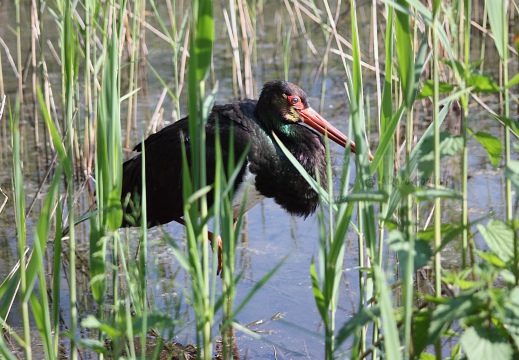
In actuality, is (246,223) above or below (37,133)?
below

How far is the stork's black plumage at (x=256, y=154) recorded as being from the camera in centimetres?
389

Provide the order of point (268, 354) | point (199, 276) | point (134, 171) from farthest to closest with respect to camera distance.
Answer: point (134, 171), point (268, 354), point (199, 276)

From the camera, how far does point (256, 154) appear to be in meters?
3.97

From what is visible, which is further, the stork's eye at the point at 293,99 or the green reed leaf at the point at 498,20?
the stork's eye at the point at 293,99

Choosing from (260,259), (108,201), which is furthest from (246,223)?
(108,201)

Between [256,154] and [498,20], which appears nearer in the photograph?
[498,20]

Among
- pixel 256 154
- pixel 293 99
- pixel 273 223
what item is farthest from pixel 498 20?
pixel 273 223

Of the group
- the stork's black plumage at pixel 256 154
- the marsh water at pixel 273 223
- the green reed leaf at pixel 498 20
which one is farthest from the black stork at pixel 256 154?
the green reed leaf at pixel 498 20

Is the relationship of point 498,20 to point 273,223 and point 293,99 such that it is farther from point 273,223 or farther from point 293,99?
point 273,223

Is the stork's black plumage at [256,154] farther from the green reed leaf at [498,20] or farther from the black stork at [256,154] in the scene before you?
the green reed leaf at [498,20]

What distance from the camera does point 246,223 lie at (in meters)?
4.68

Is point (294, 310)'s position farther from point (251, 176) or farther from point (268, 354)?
point (251, 176)

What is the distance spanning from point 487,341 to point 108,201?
3.20ft

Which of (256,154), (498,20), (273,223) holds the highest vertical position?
(498,20)
